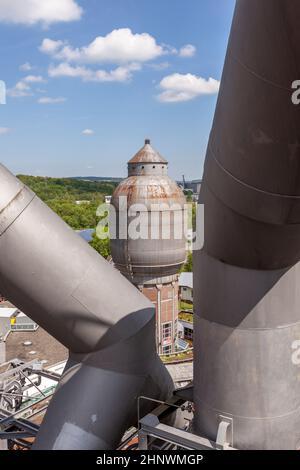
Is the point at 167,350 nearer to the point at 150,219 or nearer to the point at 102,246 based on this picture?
the point at 150,219

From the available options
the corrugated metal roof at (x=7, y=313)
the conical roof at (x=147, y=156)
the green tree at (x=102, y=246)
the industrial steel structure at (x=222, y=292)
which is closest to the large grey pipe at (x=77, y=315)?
the industrial steel structure at (x=222, y=292)

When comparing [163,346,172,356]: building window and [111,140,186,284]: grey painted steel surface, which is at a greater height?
[111,140,186,284]: grey painted steel surface

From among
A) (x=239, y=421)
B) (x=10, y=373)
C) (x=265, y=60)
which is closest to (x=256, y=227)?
(x=265, y=60)

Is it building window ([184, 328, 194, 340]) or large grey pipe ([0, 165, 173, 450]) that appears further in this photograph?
building window ([184, 328, 194, 340])

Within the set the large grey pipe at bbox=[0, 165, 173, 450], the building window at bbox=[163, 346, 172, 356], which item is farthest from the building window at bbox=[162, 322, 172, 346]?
the large grey pipe at bbox=[0, 165, 173, 450]

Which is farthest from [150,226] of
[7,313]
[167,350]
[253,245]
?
[253,245]

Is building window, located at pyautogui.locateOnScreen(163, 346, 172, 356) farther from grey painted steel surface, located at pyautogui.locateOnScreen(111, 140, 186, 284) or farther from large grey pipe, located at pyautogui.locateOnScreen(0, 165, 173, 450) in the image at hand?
large grey pipe, located at pyautogui.locateOnScreen(0, 165, 173, 450)

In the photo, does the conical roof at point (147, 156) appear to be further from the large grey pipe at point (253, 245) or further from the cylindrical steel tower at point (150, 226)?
the large grey pipe at point (253, 245)
